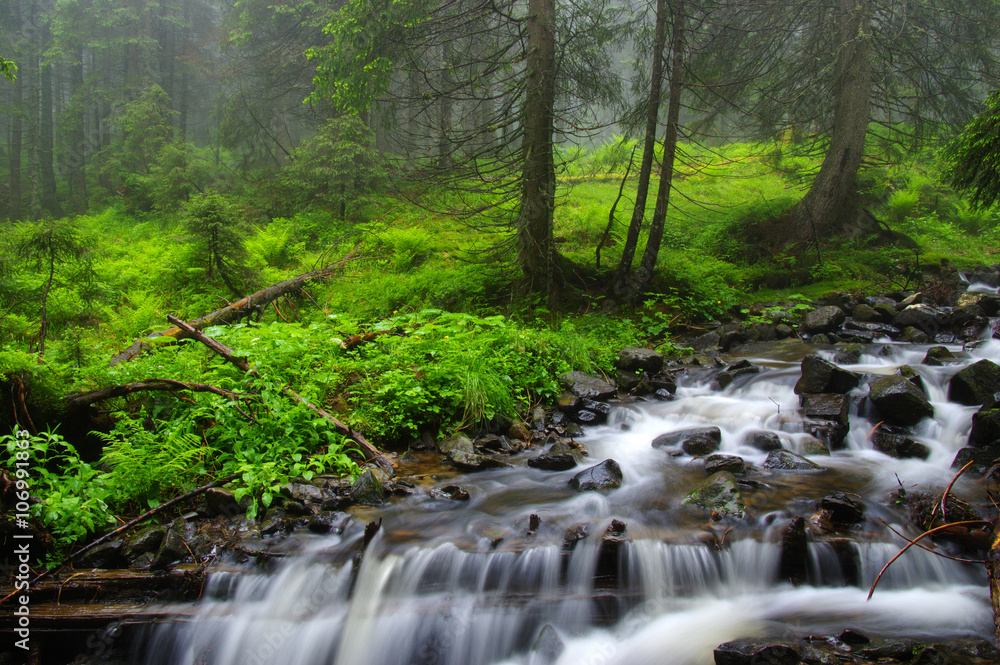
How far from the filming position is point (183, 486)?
13.8 feet

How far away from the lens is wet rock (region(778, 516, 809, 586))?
3.63 metres

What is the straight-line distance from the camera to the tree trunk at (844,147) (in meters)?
10.8

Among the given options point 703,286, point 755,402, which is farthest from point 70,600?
point 703,286

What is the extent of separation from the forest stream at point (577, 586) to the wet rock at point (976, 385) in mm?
1580

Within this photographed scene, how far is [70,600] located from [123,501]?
0.85m

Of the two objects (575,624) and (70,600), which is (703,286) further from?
(70,600)

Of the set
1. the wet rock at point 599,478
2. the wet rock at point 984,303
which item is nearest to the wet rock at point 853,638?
the wet rock at point 599,478

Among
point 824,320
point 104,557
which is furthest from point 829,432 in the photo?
point 104,557

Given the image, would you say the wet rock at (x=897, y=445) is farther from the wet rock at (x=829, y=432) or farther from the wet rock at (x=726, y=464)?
the wet rock at (x=726, y=464)

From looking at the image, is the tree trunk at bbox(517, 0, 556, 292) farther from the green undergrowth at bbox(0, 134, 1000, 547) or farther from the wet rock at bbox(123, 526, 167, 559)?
the wet rock at bbox(123, 526, 167, 559)

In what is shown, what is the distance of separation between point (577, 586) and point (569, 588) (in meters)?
0.06

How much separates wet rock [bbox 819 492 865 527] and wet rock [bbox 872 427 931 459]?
1.55 meters

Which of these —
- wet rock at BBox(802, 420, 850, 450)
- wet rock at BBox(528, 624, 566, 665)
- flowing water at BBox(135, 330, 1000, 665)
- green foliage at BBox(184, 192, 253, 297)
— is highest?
green foliage at BBox(184, 192, 253, 297)

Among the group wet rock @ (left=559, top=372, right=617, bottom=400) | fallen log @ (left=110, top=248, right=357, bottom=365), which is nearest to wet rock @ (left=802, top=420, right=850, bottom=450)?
wet rock @ (left=559, top=372, right=617, bottom=400)
